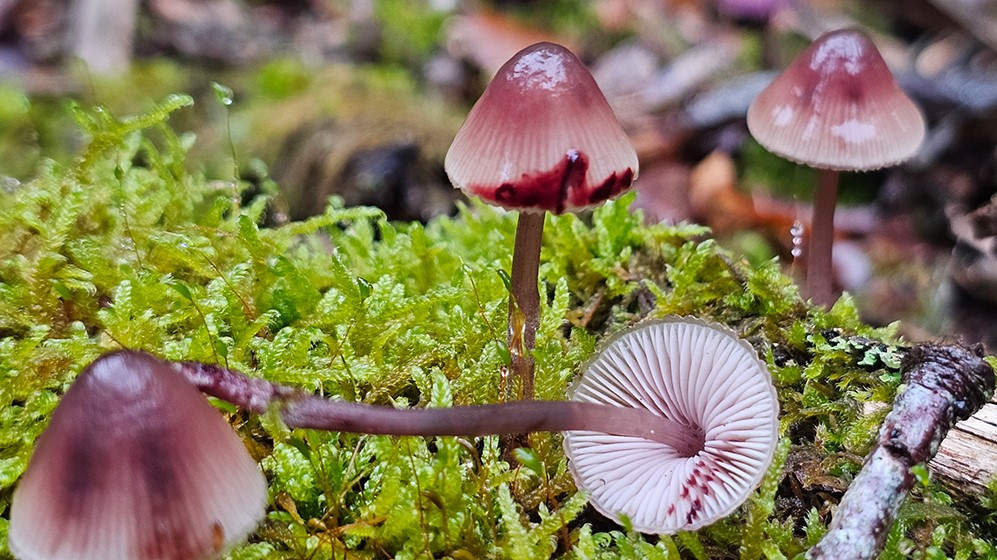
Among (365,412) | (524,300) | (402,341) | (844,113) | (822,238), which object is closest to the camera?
(365,412)

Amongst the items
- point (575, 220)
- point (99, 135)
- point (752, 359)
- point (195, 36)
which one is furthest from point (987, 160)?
point (195, 36)

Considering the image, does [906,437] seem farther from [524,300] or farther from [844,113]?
[844,113]

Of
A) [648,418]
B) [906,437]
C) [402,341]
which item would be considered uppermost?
[906,437]

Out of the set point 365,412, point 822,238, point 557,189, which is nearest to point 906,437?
point 557,189

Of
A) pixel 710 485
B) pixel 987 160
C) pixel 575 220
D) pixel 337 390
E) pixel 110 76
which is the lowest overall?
pixel 110 76

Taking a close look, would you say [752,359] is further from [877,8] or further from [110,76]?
[877,8]

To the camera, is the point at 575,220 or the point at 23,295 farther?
the point at 575,220

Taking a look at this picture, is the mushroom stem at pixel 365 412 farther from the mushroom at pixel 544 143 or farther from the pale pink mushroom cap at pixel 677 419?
the mushroom at pixel 544 143

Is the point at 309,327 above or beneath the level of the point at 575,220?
beneath
